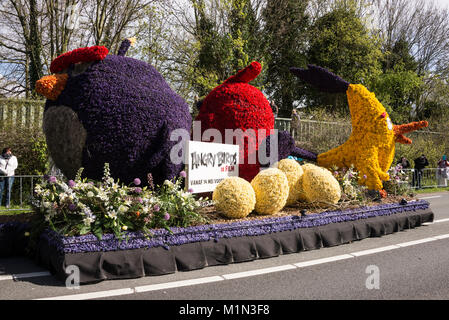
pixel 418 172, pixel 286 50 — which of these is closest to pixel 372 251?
pixel 418 172

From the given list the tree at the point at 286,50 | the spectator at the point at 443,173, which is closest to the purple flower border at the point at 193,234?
the spectator at the point at 443,173

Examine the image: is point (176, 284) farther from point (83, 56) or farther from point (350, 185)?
point (350, 185)

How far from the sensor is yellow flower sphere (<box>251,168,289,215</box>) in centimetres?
540

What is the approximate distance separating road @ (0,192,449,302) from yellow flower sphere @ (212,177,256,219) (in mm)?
733

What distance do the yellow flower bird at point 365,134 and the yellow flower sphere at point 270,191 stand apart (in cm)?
255

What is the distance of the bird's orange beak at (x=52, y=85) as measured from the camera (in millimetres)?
5195

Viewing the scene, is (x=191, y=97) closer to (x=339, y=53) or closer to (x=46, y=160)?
(x=46, y=160)

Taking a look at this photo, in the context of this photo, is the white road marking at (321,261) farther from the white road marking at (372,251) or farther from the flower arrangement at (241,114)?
the flower arrangement at (241,114)

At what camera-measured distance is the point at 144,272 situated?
3.99m

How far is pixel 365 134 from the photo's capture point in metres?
7.44

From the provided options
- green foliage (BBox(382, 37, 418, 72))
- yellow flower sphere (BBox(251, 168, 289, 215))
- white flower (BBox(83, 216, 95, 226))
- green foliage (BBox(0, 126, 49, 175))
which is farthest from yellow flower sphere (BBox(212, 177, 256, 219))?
green foliage (BBox(382, 37, 418, 72))

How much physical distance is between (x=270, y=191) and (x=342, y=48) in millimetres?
19994
